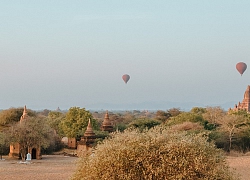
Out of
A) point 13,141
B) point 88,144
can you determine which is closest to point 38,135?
point 13,141

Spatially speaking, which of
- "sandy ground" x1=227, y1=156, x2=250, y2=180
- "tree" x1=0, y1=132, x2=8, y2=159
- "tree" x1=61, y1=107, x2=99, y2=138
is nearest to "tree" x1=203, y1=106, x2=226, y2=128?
"tree" x1=61, y1=107, x2=99, y2=138

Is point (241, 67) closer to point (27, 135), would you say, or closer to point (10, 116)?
point (10, 116)

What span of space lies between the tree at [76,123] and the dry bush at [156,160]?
27.1 m

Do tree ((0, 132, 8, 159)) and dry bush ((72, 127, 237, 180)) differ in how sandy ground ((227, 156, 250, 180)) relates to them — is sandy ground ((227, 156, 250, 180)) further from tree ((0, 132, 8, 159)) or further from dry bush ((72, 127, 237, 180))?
tree ((0, 132, 8, 159))

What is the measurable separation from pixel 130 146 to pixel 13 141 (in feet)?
68.9

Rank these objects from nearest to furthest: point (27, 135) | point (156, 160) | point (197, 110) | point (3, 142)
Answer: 1. point (156, 160)
2. point (27, 135)
3. point (3, 142)
4. point (197, 110)

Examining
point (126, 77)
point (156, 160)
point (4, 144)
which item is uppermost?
point (126, 77)

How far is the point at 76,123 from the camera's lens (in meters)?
38.8

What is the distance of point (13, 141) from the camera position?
96.6 feet

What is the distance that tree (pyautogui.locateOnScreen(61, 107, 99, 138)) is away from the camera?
3822 centimetres

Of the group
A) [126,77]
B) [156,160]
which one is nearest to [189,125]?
[156,160]

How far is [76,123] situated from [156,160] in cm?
2926

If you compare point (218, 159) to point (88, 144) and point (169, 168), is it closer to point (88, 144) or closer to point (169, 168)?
point (169, 168)

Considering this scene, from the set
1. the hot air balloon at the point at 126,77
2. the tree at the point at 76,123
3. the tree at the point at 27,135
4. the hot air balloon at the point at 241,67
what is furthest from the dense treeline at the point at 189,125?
the hot air balloon at the point at 126,77
